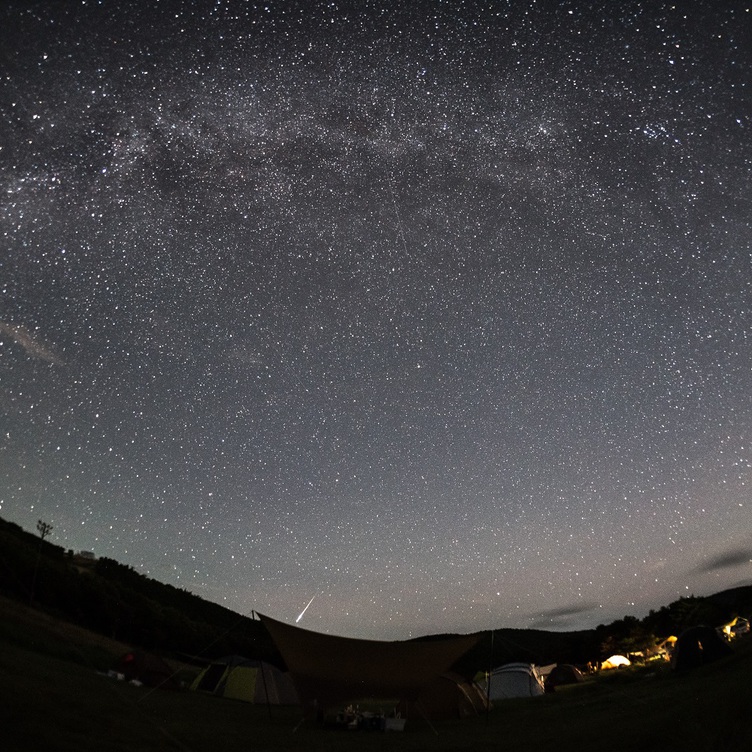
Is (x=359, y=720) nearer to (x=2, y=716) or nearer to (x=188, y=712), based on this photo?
(x=188, y=712)

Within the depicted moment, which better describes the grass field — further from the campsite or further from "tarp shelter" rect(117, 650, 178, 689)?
"tarp shelter" rect(117, 650, 178, 689)

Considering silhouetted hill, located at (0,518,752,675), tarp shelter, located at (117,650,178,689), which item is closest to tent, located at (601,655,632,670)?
silhouetted hill, located at (0,518,752,675)

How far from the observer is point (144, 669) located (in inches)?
715

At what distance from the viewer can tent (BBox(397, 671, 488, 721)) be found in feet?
47.2

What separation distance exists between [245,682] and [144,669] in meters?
3.62

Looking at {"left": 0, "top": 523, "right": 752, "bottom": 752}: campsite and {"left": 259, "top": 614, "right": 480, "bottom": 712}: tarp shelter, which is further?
{"left": 259, "top": 614, "right": 480, "bottom": 712}: tarp shelter

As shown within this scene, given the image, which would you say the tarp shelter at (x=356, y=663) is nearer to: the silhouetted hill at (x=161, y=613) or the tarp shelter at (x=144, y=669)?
the silhouetted hill at (x=161, y=613)

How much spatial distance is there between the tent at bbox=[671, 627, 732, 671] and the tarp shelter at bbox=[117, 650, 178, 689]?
16.5 m

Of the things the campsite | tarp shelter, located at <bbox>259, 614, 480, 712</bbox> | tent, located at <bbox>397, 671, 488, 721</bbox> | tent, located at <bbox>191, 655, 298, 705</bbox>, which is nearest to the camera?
the campsite

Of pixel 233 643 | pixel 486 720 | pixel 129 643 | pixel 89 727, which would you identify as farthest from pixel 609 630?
pixel 89 727

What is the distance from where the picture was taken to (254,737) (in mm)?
9008

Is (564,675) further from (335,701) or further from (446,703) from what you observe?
(335,701)

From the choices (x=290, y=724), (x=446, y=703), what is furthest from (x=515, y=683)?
(x=290, y=724)

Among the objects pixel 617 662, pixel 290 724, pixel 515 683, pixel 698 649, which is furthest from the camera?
pixel 617 662
